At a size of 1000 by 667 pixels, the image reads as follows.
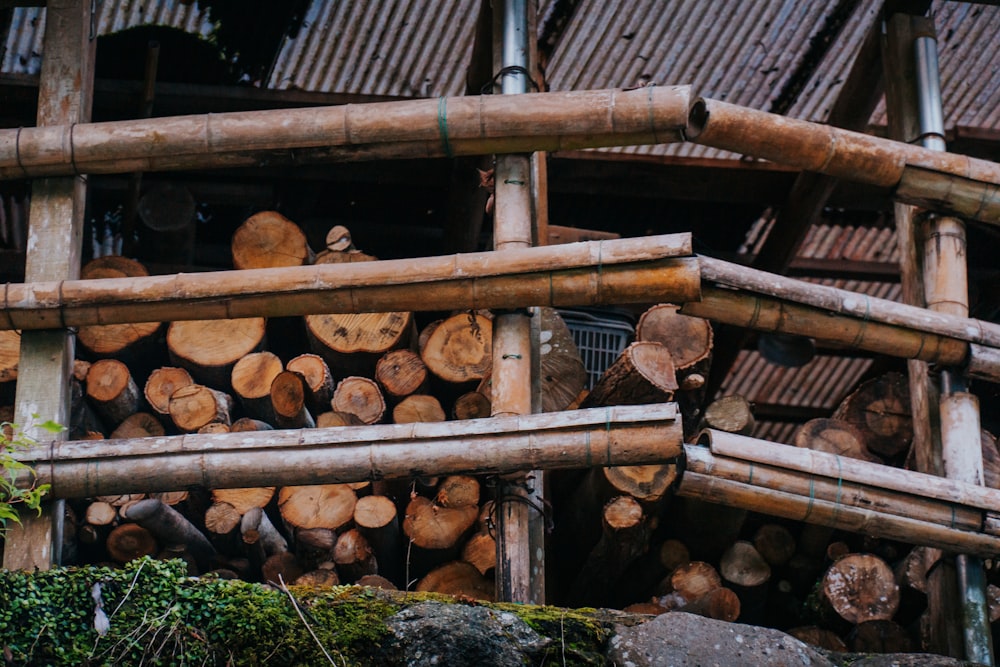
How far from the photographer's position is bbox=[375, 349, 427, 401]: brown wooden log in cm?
773

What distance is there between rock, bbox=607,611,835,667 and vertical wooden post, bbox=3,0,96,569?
294cm

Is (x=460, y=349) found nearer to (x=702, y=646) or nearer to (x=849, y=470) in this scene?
(x=849, y=470)

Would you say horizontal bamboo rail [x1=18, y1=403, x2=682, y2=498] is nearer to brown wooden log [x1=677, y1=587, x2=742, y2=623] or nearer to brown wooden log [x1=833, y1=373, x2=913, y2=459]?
brown wooden log [x1=677, y1=587, x2=742, y2=623]

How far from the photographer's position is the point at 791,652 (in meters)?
5.94

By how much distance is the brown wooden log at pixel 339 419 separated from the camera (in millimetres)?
7625

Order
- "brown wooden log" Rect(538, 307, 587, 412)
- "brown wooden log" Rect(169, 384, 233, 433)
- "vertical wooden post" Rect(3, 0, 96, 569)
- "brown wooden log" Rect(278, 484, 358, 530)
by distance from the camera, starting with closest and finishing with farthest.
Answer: "vertical wooden post" Rect(3, 0, 96, 569) → "brown wooden log" Rect(278, 484, 358, 530) → "brown wooden log" Rect(169, 384, 233, 433) → "brown wooden log" Rect(538, 307, 587, 412)

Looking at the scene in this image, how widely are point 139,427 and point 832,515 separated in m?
3.87

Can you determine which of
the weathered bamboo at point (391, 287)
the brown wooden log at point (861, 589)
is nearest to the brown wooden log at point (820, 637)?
the brown wooden log at point (861, 589)

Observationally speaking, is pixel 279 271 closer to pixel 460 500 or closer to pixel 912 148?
pixel 460 500

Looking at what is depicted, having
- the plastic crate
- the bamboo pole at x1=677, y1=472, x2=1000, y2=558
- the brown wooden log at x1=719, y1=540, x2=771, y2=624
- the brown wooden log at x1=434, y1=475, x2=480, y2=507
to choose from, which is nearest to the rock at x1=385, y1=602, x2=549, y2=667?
the bamboo pole at x1=677, y1=472, x2=1000, y2=558

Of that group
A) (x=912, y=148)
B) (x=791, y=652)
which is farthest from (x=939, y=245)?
(x=791, y=652)

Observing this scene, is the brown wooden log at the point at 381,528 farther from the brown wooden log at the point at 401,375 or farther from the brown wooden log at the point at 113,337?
the brown wooden log at the point at 113,337

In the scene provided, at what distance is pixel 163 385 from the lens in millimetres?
7852

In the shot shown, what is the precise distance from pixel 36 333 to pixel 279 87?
3285 millimetres
